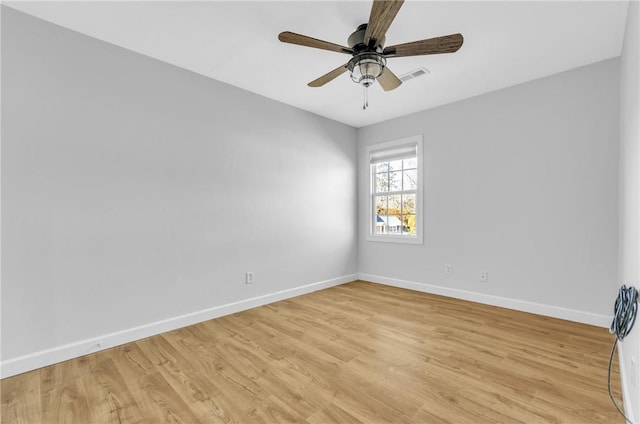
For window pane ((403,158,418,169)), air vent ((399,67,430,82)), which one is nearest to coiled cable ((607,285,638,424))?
air vent ((399,67,430,82))

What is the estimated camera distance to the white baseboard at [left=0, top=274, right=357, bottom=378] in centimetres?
198

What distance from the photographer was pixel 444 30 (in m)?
2.20

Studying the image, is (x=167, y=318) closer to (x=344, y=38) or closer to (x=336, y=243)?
(x=336, y=243)

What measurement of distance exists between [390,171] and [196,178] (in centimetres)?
286

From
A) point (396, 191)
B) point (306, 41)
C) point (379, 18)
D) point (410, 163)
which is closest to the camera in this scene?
point (379, 18)

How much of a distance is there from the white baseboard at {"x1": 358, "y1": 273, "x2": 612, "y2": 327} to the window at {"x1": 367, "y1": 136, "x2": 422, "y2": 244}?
24.8 inches

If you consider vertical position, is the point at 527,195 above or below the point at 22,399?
above

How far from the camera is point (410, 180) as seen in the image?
4.21 meters

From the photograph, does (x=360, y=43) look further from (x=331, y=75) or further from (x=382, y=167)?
(x=382, y=167)

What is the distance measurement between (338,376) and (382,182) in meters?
3.24

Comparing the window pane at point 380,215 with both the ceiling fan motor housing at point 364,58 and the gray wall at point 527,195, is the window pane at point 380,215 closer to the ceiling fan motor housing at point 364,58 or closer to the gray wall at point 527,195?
the gray wall at point 527,195

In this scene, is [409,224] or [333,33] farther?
[409,224]

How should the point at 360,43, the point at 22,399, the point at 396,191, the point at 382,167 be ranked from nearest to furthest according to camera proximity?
the point at 22,399, the point at 360,43, the point at 396,191, the point at 382,167

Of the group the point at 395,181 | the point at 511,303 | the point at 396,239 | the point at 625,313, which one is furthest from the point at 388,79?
the point at 511,303
